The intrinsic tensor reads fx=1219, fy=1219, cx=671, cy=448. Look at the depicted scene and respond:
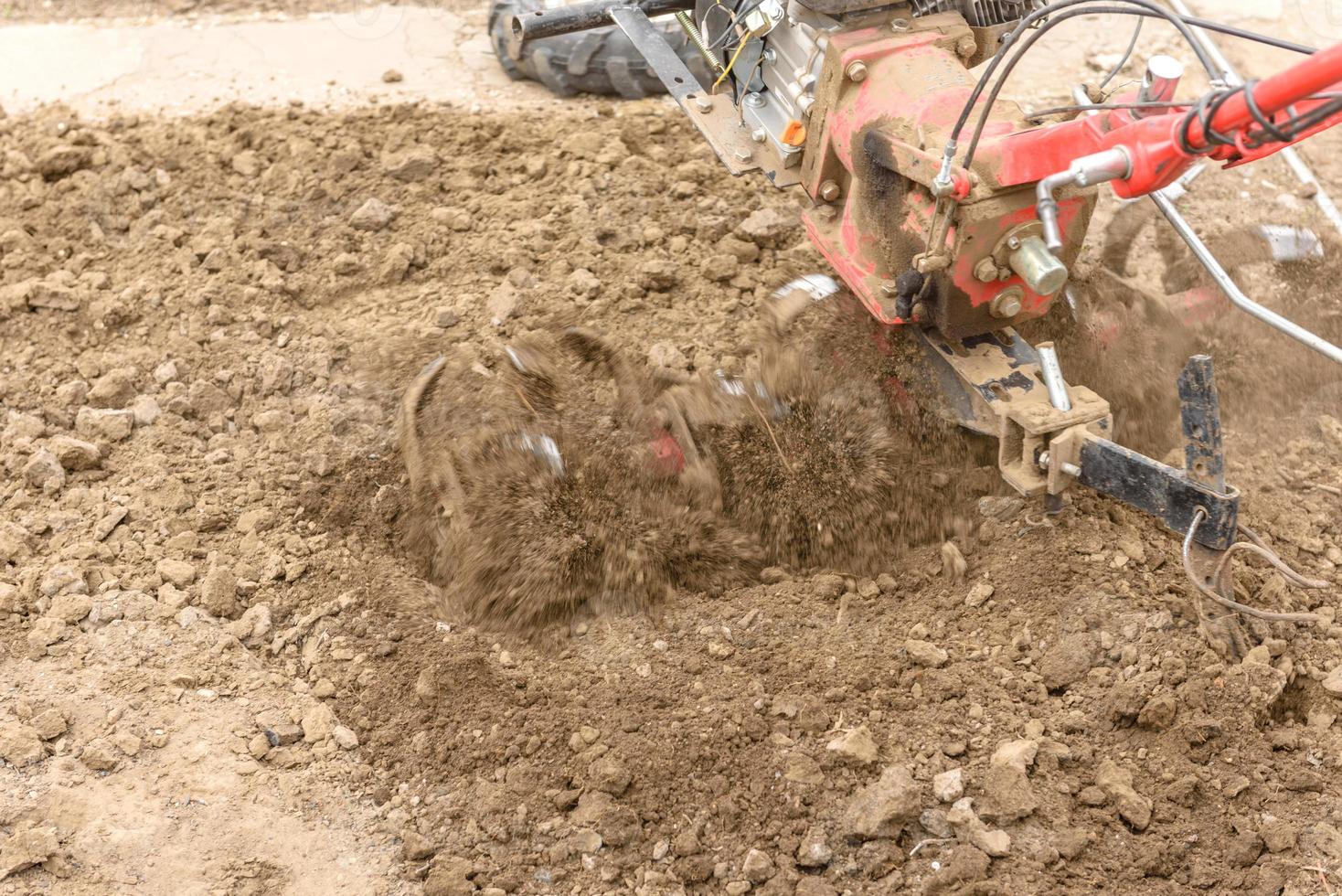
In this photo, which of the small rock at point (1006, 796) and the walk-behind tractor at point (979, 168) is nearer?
the walk-behind tractor at point (979, 168)

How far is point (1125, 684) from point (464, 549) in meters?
1.89

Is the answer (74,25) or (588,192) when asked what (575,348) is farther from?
(74,25)

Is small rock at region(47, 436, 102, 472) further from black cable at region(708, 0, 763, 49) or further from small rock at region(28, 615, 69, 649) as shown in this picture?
black cable at region(708, 0, 763, 49)

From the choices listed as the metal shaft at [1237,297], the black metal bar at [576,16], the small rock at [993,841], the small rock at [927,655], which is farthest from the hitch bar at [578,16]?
the small rock at [993,841]

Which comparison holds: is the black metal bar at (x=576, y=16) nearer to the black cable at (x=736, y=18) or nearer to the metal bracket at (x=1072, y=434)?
the black cable at (x=736, y=18)

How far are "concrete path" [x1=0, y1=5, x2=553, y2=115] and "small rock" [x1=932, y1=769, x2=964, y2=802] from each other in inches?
156

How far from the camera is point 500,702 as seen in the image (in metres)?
3.30

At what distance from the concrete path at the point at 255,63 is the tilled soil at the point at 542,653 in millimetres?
1398

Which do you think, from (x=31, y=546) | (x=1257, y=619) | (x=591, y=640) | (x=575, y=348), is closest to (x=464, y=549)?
(x=591, y=640)

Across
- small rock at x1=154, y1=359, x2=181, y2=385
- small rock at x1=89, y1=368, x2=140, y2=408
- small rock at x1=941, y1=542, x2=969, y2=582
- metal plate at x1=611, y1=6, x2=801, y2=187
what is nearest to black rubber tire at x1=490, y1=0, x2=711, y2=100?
metal plate at x1=611, y1=6, x2=801, y2=187

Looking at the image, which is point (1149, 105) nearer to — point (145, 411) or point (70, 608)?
point (70, 608)

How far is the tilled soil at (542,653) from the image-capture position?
9.59ft

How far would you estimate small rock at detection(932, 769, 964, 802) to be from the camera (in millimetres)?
2971

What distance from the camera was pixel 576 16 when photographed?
416 cm
